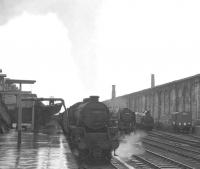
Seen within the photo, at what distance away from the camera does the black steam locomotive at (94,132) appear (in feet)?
52.2

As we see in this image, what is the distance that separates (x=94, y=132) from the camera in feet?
56.4

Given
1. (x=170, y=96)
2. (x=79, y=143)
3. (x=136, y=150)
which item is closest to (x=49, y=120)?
(x=170, y=96)

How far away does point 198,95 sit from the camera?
127ft

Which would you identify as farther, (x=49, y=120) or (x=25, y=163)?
(x=49, y=120)

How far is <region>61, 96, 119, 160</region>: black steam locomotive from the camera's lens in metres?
15.9

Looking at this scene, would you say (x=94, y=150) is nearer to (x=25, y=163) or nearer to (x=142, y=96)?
(x=25, y=163)

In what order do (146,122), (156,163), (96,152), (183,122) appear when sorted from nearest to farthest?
→ 1. (156,163)
2. (96,152)
3. (183,122)
4. (146,122)

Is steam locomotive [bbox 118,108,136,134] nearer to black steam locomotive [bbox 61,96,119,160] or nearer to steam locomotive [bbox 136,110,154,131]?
steam locomotive [bbox 136,110,154,131]

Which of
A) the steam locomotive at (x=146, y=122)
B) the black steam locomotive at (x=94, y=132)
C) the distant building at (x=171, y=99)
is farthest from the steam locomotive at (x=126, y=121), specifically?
the black steam locomotive at (x=94, y=132)

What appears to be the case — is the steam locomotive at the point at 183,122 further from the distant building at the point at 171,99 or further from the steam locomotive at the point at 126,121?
the steam locomotive at the point at 126,121

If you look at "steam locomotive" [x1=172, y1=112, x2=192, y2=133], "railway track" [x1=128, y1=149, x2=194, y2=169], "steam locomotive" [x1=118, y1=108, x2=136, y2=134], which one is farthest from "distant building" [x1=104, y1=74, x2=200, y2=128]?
"railway track" [x1=128, y1=149, x2=194, y2=169]

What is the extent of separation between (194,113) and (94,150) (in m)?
25.9

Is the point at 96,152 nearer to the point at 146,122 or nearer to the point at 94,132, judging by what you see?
the point at 94,132

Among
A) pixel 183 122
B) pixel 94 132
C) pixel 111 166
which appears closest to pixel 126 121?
pixel 183 122
